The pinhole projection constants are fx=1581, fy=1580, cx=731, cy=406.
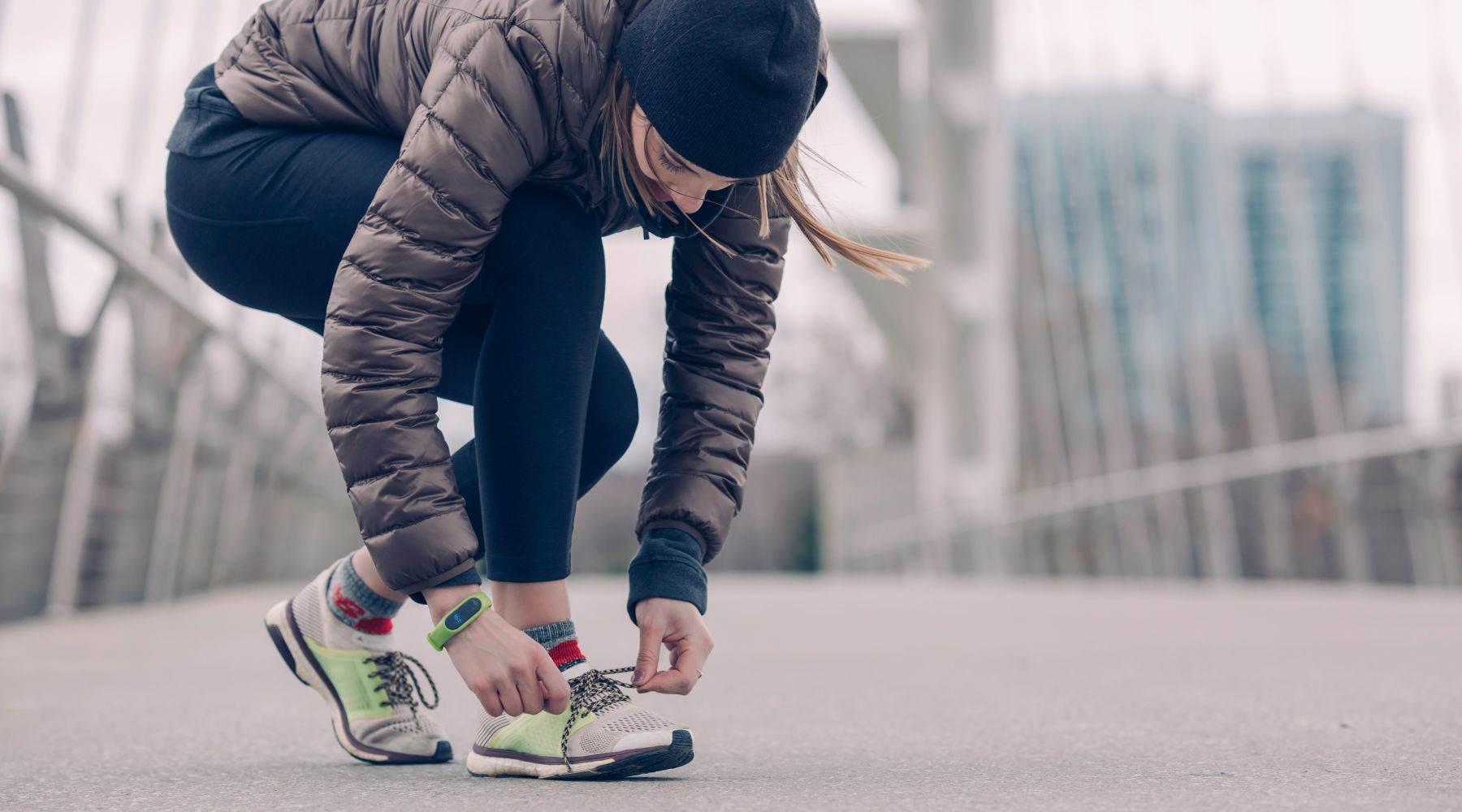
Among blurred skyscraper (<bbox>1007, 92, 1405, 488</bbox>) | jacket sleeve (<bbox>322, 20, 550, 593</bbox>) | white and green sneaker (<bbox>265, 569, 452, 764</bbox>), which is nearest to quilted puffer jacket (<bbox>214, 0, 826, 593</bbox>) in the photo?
jacket sleeve (<bbox>322, 20, 550, 593</bbox>)

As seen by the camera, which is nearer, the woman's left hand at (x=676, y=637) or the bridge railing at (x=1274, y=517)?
the woman's left hand at (x=676, y=637)

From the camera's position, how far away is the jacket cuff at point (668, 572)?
4.56 ft

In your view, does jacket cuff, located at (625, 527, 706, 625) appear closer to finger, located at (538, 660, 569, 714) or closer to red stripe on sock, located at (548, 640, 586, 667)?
red stripe on sock, located at (548, 640, 586, 667)

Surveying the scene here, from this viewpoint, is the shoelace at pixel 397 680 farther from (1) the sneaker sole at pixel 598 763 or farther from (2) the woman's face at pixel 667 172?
(2) the woman's face at pixel 667 172

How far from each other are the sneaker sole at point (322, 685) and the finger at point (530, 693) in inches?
12.9

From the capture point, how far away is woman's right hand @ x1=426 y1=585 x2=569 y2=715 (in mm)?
1211

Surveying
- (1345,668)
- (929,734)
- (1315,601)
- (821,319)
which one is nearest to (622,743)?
(929,734)

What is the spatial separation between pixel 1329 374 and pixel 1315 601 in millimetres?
3222

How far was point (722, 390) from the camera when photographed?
1518 mm

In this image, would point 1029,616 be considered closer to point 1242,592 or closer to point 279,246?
point 1242,592

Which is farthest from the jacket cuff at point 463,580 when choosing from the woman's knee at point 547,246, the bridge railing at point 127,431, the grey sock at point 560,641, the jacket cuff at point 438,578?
the bridge railing at point 127,431

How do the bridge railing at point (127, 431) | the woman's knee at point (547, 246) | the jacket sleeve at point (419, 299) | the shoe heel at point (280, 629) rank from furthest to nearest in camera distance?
the bridge railing at point (127, 431)
the shoe heel at point (280, 629)
the woman's knee at point (547, 246)
the jacket sleeve at point (419, 299)

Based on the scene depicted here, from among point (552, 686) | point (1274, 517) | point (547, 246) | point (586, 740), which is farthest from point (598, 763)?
point (1274, 517)

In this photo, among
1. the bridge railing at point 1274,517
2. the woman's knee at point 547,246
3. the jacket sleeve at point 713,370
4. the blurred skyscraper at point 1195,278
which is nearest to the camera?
the woman's knee at point 547,246
